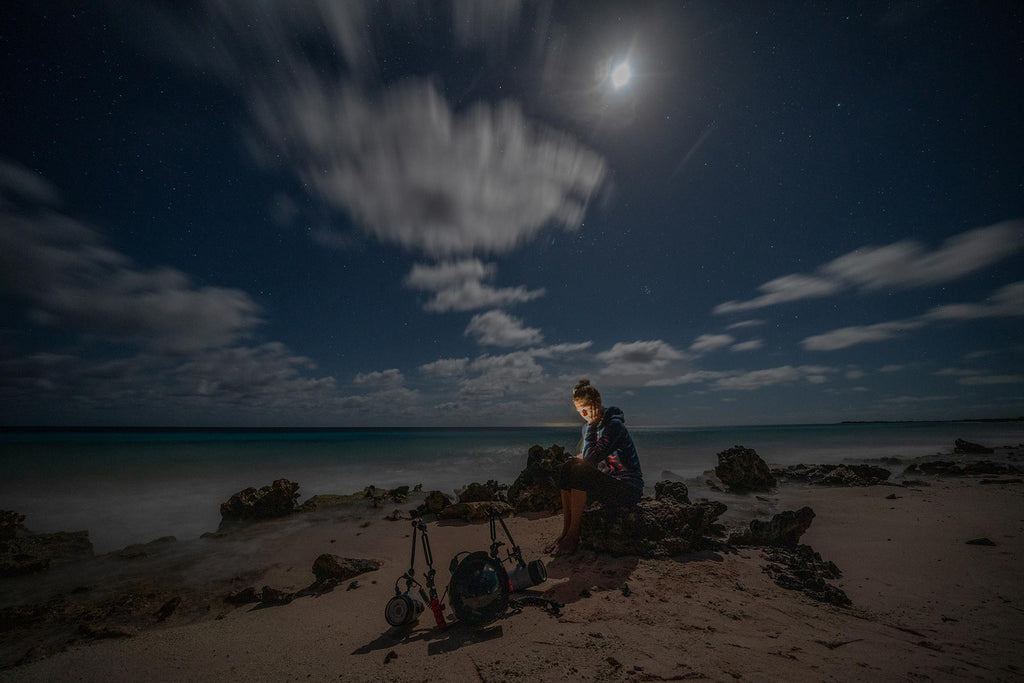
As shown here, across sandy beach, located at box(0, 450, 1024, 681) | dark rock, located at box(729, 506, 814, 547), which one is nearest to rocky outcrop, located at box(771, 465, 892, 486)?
sandy beach, located at box(0, 450, 1024, 681)

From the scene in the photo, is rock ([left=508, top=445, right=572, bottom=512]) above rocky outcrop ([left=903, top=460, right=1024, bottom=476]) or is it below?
above

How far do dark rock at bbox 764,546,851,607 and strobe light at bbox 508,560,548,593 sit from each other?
10.3 ft

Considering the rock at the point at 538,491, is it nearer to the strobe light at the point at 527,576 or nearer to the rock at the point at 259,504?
the strobe light at the point at 527,576

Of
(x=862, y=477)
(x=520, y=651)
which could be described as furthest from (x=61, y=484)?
(x=862, y=477)

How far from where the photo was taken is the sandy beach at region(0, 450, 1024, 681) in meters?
2.80

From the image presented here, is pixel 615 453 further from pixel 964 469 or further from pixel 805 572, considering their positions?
pixel 964 469

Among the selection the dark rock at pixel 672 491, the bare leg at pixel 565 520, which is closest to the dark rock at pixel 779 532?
the dark rock at pixel 672 491

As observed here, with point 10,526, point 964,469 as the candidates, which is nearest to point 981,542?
point 964,469

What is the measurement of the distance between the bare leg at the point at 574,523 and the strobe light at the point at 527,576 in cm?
167

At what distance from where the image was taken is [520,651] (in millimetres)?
3029

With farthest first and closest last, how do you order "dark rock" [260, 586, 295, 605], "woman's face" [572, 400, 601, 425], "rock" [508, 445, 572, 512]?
"rock" [508, 445, 572, 512]
"woman's face" [572, 400, 601, 425]
"dark rock" [260, 586, 295, 605]

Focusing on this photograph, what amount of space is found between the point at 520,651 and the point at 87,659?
4.60 meters

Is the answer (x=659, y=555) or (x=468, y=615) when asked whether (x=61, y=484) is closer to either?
(x=468, y=615)

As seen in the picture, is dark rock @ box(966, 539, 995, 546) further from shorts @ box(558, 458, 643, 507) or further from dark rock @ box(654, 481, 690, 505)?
shorts @ box(558, 458, 643, 507)
